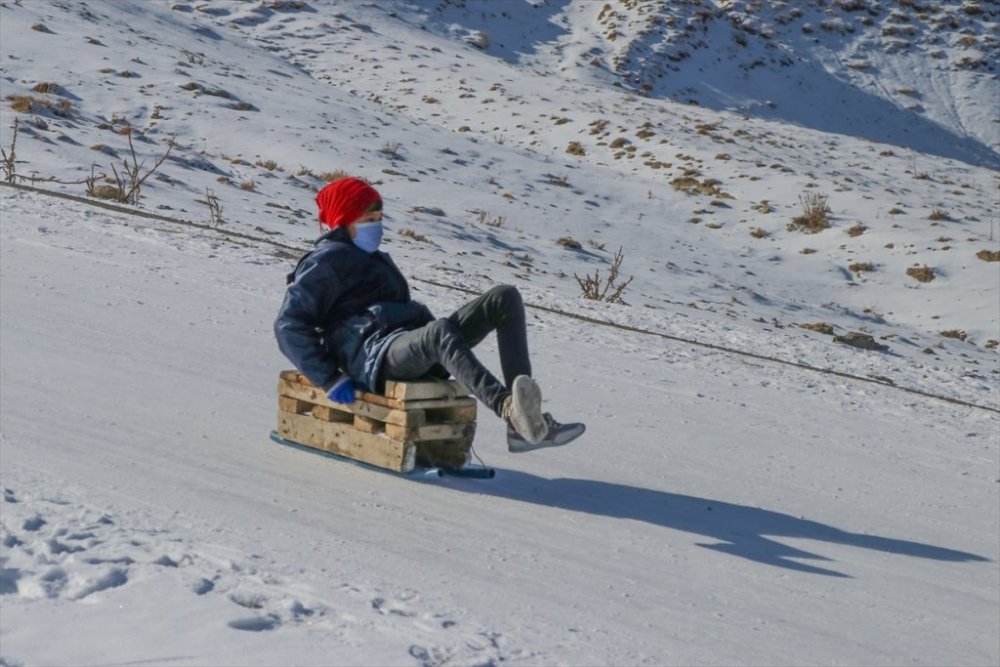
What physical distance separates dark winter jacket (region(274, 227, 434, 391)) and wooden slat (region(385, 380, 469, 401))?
0.11 metres

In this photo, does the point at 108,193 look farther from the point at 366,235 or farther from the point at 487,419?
the point at 366,235

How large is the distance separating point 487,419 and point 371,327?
1.43m

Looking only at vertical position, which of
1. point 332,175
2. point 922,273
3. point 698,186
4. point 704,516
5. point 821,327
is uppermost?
point 698,186

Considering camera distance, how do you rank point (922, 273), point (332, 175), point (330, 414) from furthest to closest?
point (332, 175), point (922, 273), point (330, 414)

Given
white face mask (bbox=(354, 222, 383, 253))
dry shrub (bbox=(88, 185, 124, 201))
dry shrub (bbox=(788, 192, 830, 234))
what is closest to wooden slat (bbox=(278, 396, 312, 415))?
white face mask (bbox=(354, 222, 383, 253))

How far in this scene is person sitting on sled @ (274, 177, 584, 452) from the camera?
4953 mm

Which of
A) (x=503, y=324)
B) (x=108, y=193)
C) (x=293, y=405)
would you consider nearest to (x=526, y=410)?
(x=503, y=324)

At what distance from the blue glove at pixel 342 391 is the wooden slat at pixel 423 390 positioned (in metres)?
0.15

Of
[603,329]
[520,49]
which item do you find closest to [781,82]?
[520,49]

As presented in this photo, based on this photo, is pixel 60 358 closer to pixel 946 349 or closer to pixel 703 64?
pixel 946 349

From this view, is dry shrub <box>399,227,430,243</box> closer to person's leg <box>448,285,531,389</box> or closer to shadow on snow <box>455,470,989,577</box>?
shadow on snow <box>455,470,989,577</box>

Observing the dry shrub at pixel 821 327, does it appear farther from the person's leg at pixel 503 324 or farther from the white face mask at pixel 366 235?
the white face mask at pixel 366 235

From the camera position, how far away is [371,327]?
5.22 m

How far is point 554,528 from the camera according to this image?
191 inches
